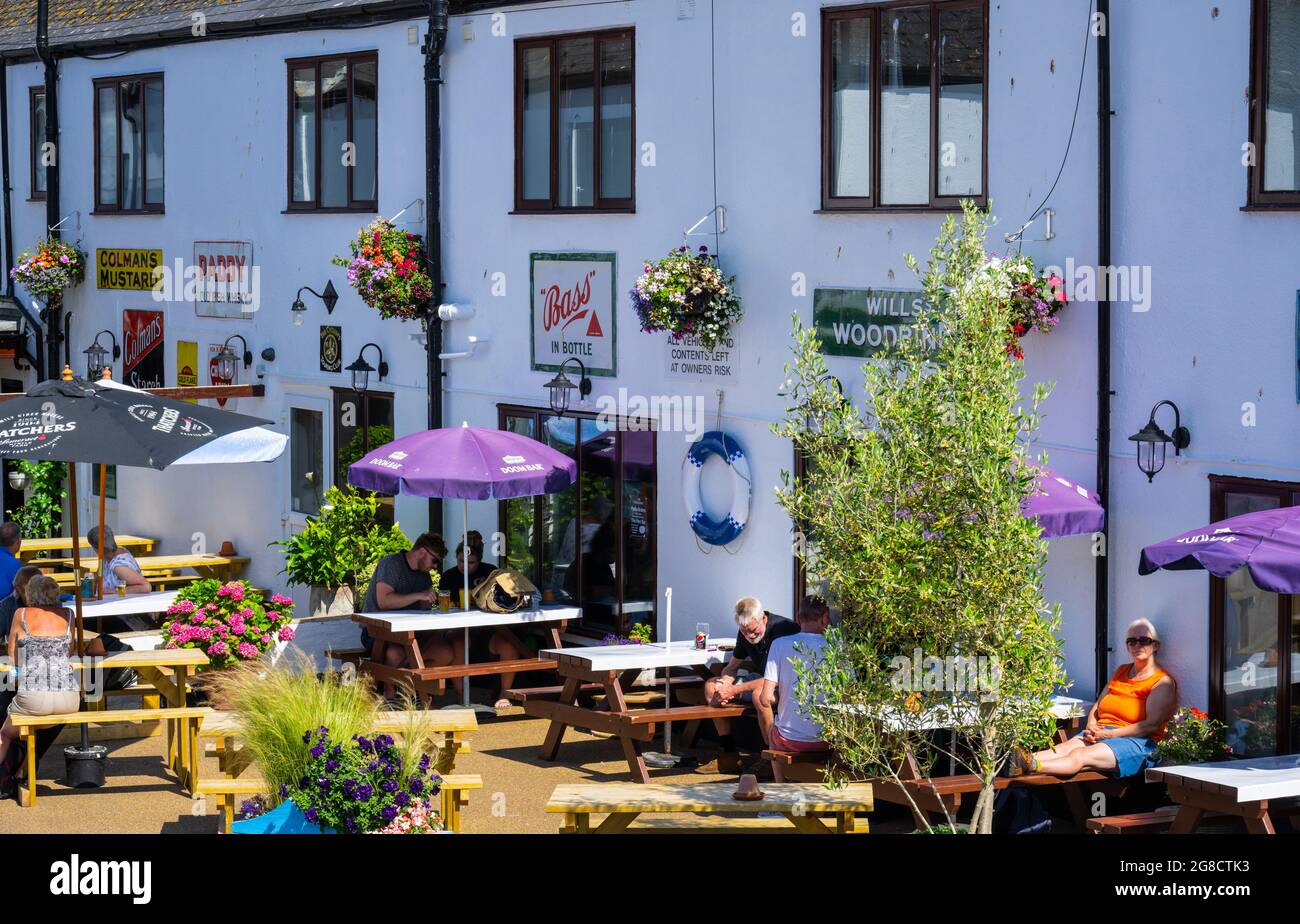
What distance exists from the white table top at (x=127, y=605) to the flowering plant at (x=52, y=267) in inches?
268

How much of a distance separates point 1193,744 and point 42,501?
15.7 meters

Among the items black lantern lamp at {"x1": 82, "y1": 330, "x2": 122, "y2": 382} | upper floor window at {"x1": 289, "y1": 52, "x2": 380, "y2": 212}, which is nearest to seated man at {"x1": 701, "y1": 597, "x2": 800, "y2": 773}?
upper floor window at {"x1": 289, "y1": 52, "x2": 380, "y2": 212}

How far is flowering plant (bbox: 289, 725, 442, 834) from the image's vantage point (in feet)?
29.2

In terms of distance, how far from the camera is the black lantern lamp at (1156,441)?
11086mm

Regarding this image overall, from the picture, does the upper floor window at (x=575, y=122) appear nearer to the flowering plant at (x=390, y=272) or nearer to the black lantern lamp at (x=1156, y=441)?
the flowering plant at (x=390, y=272)

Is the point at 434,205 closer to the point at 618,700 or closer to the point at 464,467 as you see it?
the point at 464,467

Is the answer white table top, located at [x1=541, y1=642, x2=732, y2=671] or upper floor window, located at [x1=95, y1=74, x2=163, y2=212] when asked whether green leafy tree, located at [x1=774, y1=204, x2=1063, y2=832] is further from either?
upper floor window, located at [x1=95, y1=74, x2=163, y2=212]

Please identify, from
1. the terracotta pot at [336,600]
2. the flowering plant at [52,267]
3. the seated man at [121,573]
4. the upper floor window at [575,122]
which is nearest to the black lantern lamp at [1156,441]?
the upper floor window at [575,122]

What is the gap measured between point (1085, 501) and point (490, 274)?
6342 mm

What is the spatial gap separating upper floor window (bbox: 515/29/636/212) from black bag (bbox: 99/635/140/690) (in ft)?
15.0

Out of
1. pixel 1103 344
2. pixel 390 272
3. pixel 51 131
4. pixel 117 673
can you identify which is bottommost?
pixel 117 673

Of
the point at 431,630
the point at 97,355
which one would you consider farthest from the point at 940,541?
the point at 97,355

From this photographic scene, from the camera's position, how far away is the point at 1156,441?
36.7 feet
